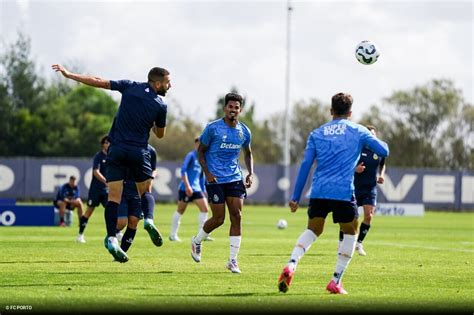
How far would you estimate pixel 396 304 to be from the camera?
1141 cm

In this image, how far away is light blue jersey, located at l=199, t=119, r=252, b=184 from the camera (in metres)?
15.9

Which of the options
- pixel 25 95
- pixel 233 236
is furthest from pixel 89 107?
pixel 233 236

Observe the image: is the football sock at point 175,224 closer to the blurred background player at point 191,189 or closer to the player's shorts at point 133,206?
the blurred background player at point 191,189

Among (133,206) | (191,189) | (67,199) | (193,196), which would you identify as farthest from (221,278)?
(67,199)

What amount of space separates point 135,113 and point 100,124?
6718 centimetres

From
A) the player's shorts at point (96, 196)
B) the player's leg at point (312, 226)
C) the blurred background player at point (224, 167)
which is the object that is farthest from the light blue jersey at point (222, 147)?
the player's shorts at point (96, 196)

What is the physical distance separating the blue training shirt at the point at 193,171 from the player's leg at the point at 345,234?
12.0 m

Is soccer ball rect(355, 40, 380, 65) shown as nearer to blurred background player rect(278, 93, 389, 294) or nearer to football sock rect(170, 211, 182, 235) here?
blurred background player rect(278, 93, 389, 294)

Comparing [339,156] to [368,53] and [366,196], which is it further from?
[366,196]

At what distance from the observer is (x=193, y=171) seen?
82.3 feet

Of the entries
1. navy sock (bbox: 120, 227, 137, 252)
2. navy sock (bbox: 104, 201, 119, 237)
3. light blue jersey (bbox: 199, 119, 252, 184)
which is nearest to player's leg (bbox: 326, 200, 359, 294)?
light blue jersey (bbox: 199, 119, 252, 184)

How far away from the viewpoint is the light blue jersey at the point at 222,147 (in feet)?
52.1

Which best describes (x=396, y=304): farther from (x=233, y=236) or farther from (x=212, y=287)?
(x=233, y=236)

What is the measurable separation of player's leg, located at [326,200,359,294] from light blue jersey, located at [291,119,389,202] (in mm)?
134
